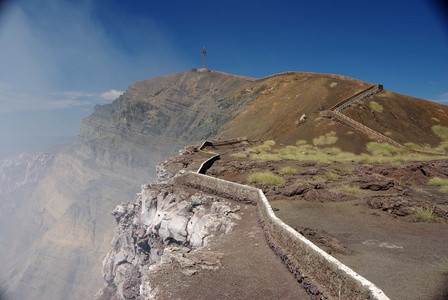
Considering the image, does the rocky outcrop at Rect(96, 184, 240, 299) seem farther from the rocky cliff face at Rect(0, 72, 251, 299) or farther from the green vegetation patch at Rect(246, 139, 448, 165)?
the rocky cliff face at Rect(0, 72, 251, 299)

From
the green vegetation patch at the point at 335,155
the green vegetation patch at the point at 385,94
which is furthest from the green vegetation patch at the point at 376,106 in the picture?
the green vegetation patch at the point at 335,155

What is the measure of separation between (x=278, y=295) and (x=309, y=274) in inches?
34.7

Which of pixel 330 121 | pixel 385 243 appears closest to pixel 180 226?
pixel 385 243

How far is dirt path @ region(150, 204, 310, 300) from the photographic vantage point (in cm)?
683

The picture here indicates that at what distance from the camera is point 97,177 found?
82938mm

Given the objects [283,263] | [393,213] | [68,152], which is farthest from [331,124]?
[68,152]

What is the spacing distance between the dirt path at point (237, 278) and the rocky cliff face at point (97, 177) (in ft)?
158

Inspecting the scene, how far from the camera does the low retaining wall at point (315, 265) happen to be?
15.6ft

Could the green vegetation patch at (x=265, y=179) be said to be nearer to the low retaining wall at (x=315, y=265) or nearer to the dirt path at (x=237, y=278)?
the low retaining wall at (x=315, y=265)

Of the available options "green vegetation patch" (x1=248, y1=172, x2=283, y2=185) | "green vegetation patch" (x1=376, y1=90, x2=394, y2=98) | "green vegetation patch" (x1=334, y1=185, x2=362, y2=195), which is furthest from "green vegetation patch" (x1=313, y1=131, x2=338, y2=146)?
"green vegetation patch" (x1=334, y1=185, x2=362, y2=195)

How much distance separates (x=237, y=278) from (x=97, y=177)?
8448 cm

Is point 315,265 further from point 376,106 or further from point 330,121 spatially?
point 376,106

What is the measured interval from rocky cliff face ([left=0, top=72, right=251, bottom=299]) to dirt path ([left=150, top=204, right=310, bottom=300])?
48.2m

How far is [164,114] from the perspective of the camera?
7400 centimetres
